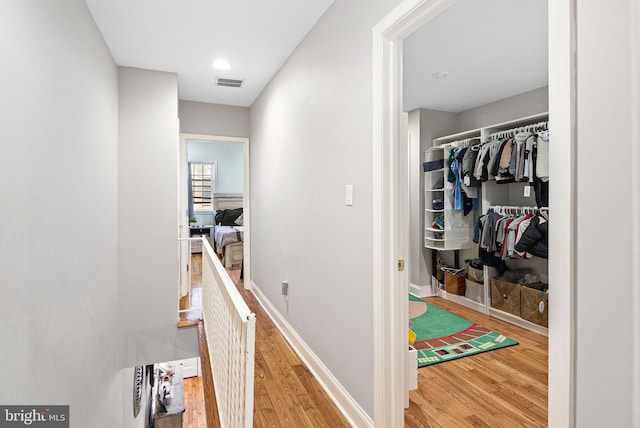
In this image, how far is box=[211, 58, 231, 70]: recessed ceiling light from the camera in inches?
124

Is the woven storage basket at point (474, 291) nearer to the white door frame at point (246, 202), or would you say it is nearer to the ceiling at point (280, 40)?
the ceiling at point (280, 40)

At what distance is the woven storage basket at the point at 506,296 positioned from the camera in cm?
351

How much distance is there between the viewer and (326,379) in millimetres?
2240

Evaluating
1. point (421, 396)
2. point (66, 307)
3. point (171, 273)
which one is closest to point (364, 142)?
point (421, 396)

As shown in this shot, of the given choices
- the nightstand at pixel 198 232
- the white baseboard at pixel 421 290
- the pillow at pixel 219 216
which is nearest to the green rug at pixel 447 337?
the white baseboard at pixel 421 290

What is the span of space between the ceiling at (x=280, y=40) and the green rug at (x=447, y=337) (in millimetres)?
2539

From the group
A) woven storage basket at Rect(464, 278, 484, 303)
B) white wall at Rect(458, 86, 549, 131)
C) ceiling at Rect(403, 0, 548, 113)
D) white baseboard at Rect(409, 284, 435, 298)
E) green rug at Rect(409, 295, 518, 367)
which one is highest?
ceiling at Rect(403, 0, 548, 113)

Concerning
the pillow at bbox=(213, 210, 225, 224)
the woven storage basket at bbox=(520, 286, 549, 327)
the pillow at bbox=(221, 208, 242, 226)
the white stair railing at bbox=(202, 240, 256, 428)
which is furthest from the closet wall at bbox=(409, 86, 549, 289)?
the pillow at bbox=(213, 210, 225, 224)

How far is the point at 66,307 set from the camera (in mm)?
1894

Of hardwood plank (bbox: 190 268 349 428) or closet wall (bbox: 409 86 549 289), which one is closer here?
hardwood plank (bbox: 190 268 349 428)

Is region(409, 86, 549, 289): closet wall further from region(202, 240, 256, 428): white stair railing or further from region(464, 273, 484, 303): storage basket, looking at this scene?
region(202, 240, 256, 428): white stair railing

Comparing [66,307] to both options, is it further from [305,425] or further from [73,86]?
[305,425]

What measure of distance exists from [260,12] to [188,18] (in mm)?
537

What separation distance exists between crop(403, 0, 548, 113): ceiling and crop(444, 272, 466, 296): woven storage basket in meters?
2.22
